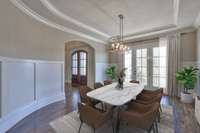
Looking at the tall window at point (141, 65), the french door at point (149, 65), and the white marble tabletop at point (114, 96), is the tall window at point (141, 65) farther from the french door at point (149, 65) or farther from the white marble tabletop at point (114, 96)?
the white marble tabletop at point (114, 96)

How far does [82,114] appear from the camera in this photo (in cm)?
194

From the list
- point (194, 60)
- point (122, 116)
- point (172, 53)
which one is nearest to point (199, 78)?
point (194, 60)

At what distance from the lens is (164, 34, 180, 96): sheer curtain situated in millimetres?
4516

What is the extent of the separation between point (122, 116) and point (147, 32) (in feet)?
14.1

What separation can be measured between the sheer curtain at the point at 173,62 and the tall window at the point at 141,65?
3.50 ft

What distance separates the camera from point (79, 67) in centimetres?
781

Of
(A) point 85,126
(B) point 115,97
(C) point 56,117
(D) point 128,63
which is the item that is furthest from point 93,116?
(D) point 128,63

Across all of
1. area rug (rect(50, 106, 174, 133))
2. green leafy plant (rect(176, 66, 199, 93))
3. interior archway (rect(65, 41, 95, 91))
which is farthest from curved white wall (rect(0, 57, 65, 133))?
green leafy plant (rect(176, 66, 199, 93))

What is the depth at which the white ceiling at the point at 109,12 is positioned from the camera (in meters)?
2.72

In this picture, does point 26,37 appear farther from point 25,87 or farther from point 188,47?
point 188,47

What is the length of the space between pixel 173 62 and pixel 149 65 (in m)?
1.04

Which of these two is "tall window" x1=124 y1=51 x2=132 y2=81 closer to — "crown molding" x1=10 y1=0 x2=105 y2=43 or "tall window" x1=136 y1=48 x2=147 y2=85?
"tall window" x1=136 y1=48 x2=147 y2=85

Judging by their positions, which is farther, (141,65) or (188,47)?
(141,65)

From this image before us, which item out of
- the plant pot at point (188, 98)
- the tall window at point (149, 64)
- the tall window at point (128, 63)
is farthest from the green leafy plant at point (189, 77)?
the tall window at point (128, 63)
